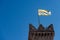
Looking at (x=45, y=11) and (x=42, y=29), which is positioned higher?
(x=45, y=11)

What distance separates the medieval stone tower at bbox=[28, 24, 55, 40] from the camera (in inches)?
617

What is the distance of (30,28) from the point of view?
628 inches

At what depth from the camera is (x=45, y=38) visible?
16031mm

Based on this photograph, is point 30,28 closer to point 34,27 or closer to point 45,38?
point 34,27

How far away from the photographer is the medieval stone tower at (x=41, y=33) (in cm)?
1567

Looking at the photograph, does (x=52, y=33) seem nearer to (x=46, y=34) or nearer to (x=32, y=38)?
(x=46, y=34)

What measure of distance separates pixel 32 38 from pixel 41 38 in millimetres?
1496

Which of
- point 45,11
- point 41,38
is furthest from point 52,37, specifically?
point 45,11

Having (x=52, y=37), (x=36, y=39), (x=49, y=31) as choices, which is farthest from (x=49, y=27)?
(x=36, y=39)

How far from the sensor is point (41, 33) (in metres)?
15.8

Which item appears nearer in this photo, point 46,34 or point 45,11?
point 45,11

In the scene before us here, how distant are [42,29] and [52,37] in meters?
2.06

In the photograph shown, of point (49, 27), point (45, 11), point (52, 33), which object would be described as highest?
A: point (45, 11)

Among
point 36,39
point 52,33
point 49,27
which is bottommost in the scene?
point 36,39
